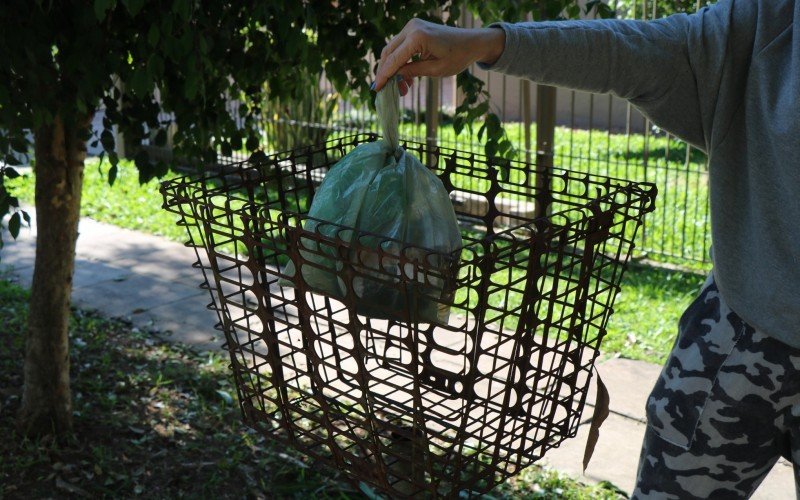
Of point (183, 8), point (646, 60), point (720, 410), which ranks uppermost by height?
point (183, 8)

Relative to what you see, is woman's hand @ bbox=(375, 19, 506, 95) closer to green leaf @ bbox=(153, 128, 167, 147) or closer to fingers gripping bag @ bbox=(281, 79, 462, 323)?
fingers gripping bag @ bbox=(281, 79, 462, 323)

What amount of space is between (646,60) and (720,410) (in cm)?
67

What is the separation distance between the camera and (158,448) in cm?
Answer: 391

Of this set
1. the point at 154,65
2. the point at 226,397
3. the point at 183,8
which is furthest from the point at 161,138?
the point at 226,397

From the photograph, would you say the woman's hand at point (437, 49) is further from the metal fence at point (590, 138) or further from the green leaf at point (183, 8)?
the metal fence at point (590, 138)

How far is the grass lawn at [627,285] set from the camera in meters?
5.03

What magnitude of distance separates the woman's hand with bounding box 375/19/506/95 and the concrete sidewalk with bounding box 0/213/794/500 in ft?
8.43

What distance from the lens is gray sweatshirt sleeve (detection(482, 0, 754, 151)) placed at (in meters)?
1.53

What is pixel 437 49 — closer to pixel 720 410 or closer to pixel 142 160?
pixel 720 410

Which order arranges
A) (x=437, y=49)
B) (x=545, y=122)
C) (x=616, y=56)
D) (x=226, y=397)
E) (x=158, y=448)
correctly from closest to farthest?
(x=437, y=49)
(x=616, y=56)
(x=158, y=448)
(x=226, y=397)
(x=545, y=122)

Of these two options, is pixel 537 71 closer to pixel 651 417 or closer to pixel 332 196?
pixel 332 196

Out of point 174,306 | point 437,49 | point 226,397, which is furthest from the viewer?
point 174,306

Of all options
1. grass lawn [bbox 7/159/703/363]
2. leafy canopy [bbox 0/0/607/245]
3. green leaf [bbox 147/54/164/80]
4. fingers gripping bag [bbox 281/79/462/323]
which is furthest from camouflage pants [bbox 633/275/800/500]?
grass lawn [bbox 7/159/703/363]

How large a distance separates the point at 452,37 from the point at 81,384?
351cm
